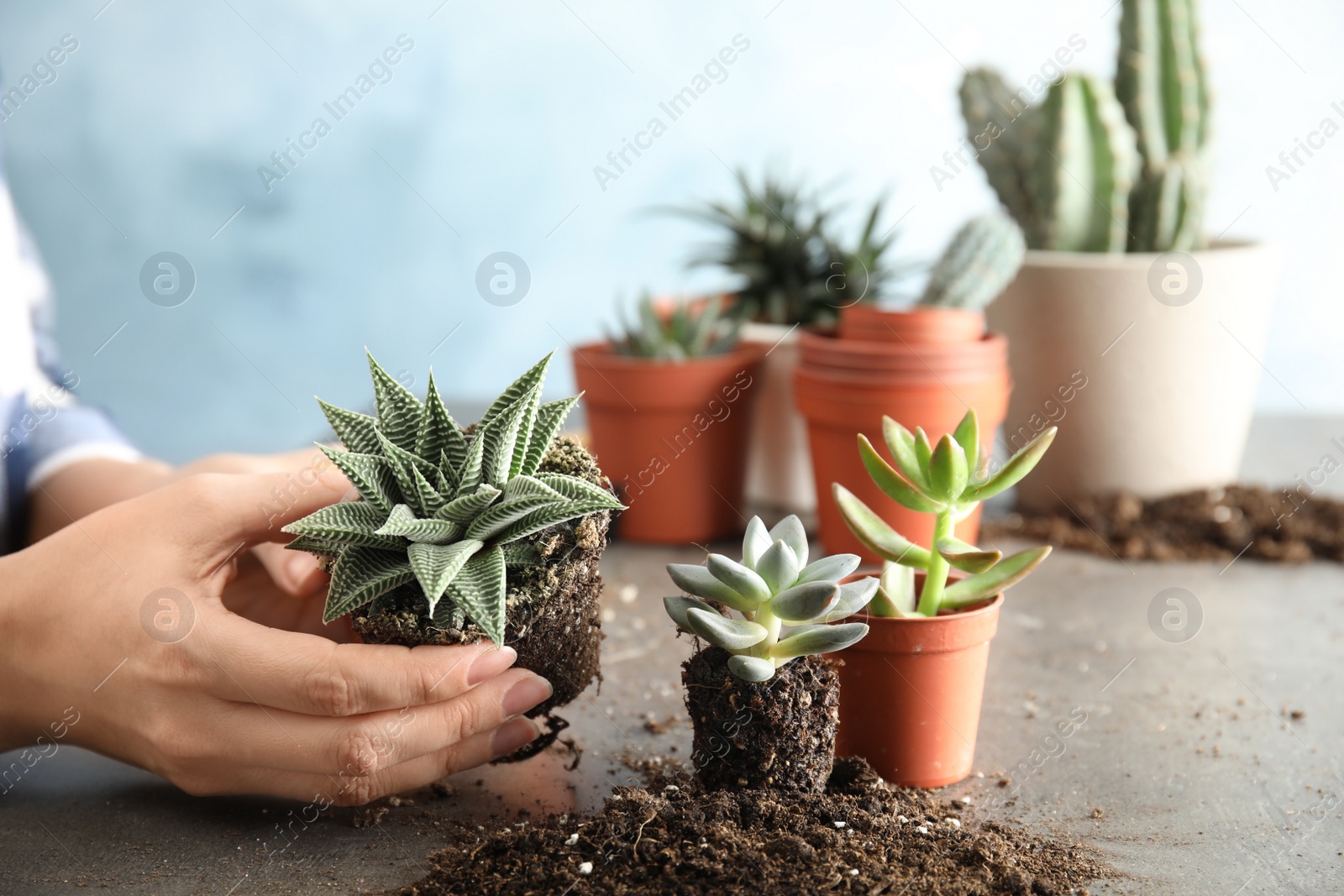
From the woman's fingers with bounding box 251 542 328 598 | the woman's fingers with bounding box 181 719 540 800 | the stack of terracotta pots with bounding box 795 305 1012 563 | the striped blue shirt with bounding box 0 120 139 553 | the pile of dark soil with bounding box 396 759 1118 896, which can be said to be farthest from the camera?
the stack of terracotta pots with bounding box 795 305 1012 563

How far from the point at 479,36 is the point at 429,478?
2.39 meters

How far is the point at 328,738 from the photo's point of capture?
34.7 inches

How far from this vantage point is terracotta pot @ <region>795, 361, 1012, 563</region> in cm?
163

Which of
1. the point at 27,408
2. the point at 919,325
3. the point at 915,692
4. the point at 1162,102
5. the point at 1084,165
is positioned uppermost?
the point at 1162,102

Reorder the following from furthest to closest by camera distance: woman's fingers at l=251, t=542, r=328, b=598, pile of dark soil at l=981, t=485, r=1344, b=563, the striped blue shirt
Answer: pile of dark soil at l=981, t=485, r=1344, b=563 < the striped blue shirt < woman's fingers at l=251, t=542, r=328, b=598

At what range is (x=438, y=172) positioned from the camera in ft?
10.2

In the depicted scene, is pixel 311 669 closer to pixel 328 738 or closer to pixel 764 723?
pixel 328 738

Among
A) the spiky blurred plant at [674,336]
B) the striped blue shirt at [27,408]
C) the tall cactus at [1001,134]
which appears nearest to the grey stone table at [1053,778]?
the striped blue shirt at [27,408]

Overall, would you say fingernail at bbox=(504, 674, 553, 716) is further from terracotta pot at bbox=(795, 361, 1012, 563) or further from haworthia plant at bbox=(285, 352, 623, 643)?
terracotta pot at bbox=(795, 361, 1012, 563)

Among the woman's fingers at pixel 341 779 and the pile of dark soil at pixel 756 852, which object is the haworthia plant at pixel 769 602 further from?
the woman's fingers at pixel 341 779

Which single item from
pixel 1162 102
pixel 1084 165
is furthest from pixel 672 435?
pixel 1162 102

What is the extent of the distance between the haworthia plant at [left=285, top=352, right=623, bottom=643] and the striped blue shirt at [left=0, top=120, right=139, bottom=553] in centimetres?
52

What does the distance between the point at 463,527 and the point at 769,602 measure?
0.27 metres

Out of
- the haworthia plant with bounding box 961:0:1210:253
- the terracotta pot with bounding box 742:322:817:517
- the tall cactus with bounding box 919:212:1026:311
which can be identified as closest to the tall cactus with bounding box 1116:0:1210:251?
the haworthia plant with bounding box 961:0:1210:253
